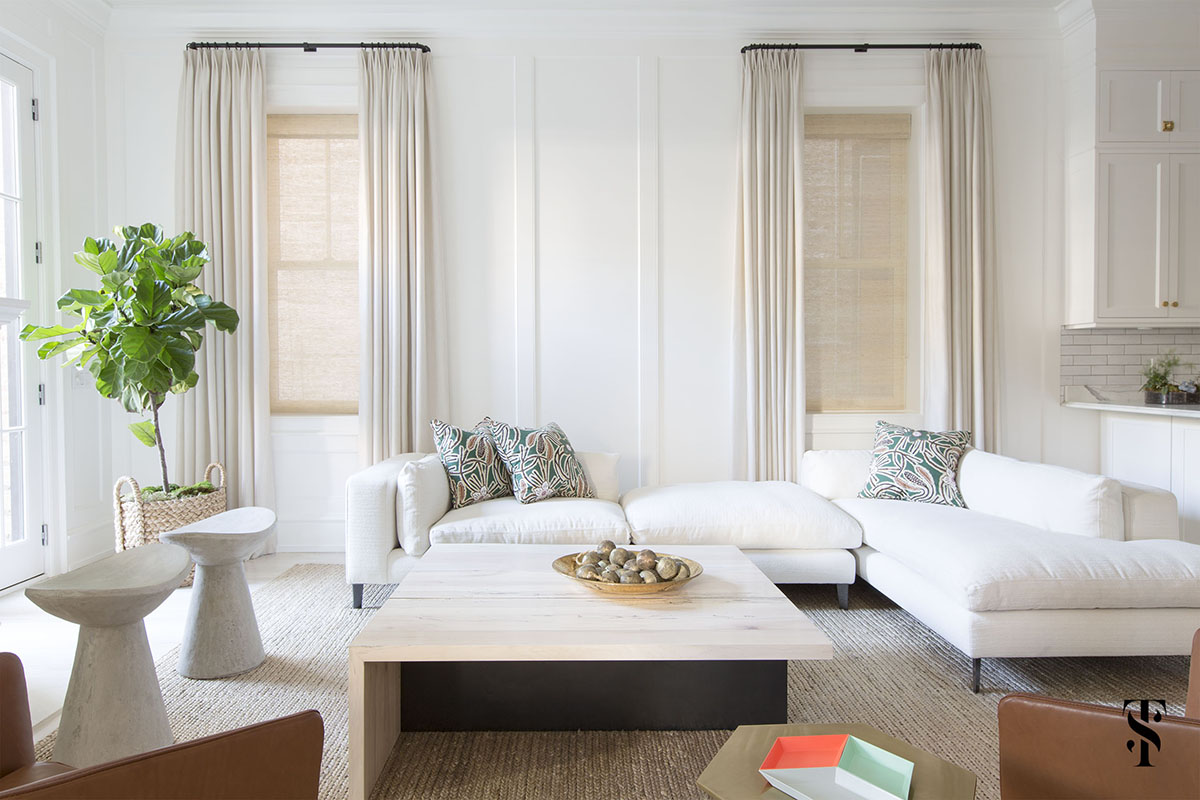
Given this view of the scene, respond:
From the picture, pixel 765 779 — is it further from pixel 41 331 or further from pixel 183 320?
pixel 41 331

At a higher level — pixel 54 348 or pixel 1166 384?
pixel 54 348

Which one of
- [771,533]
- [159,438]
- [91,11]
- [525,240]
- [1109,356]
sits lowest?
[771,533]

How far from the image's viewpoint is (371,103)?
14.4ft

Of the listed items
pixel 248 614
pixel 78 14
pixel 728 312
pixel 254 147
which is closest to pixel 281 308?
pixel 254 147

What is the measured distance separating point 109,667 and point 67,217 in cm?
307

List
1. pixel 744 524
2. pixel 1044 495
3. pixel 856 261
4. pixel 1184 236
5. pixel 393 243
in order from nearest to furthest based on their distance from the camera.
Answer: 1. pixel 1044 495
2. pixel 744 524
3. pixel 1184 236
4. pixel 393 243
5. pixel 856 261

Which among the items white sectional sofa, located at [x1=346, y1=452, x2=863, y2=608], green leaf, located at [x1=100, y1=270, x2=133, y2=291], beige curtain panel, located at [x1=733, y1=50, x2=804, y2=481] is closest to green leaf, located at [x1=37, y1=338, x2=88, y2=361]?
green leaf, located at [x1=100, y1=270, x2=133, y2=291]

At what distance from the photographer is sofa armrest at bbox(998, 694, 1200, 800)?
3.74 ft

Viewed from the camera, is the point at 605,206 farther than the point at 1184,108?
Yes

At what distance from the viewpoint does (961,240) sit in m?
4.46

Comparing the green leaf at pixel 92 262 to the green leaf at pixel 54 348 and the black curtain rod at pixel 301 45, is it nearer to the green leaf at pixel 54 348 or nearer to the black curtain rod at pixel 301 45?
the green leaf at pixel 54 348

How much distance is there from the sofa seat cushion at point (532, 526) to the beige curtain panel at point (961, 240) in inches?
86.5

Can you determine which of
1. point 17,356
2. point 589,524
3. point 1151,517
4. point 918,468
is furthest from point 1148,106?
point 17,356

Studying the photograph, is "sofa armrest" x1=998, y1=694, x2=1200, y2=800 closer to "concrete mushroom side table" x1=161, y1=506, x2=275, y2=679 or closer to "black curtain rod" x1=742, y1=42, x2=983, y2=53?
"concrete mushroom side table" x1=161, y1=506, x2=275, y2=679
